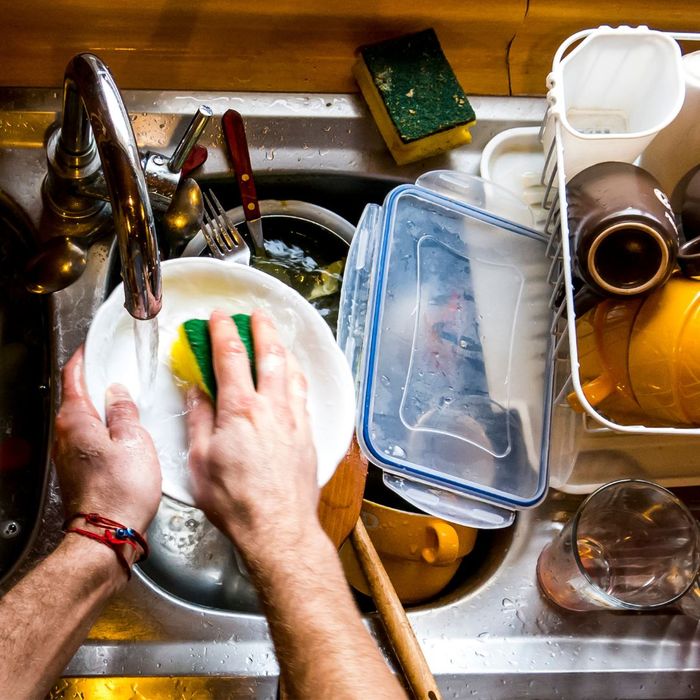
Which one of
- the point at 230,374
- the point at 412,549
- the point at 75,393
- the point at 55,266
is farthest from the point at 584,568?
the point at 55,266

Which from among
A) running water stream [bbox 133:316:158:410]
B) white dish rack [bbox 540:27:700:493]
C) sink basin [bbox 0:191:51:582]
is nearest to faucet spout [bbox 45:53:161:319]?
running water stream [bbox 133:316:158:410]

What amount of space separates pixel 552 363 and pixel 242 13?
0.54m

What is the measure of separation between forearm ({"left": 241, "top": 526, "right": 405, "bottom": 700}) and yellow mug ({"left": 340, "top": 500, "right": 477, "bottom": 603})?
19cm

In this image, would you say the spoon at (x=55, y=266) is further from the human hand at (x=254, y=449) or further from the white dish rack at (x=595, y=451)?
the white dish rack at (x=595, y=451)

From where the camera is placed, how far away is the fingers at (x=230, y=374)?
0.66 metres

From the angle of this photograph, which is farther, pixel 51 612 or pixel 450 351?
pixel 450 351

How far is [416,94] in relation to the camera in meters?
0.86

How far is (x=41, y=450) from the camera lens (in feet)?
2.73

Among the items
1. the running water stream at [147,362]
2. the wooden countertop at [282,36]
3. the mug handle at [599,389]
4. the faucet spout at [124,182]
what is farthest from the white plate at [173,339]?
the wooden countertop at [282,36]

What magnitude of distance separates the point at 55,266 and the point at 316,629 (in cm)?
49

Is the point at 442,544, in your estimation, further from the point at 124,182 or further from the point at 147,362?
the point at 124,182

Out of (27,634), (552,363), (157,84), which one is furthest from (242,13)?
(27,634)

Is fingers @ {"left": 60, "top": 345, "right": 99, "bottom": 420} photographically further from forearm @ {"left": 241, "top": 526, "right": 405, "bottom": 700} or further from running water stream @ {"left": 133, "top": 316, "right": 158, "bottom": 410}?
forearm @ {"left": 241, "top": 526, "right": 405, "bottom": 700}

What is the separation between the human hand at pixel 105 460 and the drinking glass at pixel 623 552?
1.37 feet
